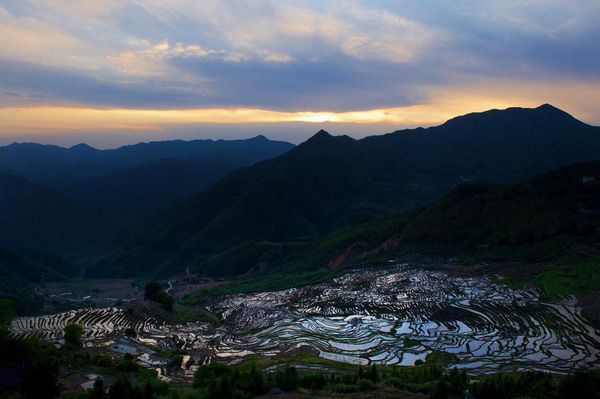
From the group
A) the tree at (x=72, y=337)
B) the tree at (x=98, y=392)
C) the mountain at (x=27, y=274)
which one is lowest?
the mountain at (x=27, y=274)

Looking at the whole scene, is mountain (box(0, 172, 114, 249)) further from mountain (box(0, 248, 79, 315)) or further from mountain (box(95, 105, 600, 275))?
mountain (box(0, 248, 79, 315))

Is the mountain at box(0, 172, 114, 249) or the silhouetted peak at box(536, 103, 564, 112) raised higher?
the silhouetted peak at box(536, 103, 564, 112)

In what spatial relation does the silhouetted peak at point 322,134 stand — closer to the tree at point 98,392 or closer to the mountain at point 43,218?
the mountain at point 43,218

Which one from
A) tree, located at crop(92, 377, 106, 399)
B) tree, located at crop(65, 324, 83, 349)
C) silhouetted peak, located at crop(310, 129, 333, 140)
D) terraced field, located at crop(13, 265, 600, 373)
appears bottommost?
terraced field, located at crop(13, 265, 600, 373)

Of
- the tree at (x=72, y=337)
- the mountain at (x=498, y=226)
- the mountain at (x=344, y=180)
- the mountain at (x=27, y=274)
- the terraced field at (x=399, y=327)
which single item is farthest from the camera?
the mountain at (x=344, y=180)

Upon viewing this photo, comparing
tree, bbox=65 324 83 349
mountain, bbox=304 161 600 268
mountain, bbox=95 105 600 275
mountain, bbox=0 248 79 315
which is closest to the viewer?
tree, bbox=65 324 83 349

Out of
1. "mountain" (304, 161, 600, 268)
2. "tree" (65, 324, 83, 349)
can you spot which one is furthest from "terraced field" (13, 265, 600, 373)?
"mountain" (304, 161, 600, 268)

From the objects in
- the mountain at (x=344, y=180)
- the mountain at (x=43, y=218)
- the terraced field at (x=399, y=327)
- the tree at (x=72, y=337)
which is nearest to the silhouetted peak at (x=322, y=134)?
the mountain at (x=344, y=180)

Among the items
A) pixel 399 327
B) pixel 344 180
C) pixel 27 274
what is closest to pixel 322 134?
pixel 344 180
